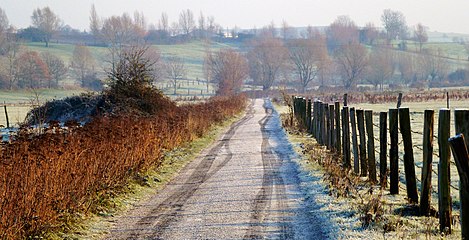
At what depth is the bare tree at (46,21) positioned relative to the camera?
157 m

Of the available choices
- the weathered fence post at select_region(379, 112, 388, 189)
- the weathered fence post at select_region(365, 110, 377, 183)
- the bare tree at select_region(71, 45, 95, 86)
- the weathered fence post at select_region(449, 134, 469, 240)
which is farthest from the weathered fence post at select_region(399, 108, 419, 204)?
the bare tree at select_region(71, 45, 95, 86)

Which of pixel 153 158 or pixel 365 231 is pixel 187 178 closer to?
pixel 153 158

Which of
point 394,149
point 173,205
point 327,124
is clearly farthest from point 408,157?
point 327,124

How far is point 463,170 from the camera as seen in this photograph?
6570 mm

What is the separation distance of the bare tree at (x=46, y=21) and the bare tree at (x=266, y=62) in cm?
6124

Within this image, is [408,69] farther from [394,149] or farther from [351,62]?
[394,149]

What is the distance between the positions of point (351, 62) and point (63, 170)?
11775cm

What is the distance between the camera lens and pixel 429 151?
28.9ft

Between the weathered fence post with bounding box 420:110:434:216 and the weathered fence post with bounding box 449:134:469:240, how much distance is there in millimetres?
1891

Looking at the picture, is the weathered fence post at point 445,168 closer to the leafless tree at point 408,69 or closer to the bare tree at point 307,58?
the bare tree at point 307,58

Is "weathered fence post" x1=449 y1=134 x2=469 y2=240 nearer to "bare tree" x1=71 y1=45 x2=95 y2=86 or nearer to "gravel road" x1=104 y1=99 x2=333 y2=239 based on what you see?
"gravel road" x1=104 y1=99 x2=333 y2=239

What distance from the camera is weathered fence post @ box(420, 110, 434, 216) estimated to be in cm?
870

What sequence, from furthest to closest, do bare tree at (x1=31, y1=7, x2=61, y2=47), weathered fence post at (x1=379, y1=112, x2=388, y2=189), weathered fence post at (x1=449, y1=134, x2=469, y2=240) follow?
bare tree at (x1=31, y1=7, x2=61, y2=47) → weathered fence post at (x1=379, y1=112, x2=388, y2=189) → weathered fence post at (x1=449, y1=134, x2=469, y2=240)

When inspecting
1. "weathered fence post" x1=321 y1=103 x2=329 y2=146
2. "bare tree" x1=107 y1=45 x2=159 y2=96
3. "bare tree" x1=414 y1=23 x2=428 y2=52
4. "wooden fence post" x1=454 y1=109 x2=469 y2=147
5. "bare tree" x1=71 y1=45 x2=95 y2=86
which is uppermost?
"bare tree" x1=414 y1=23 x2=428 y2=52
